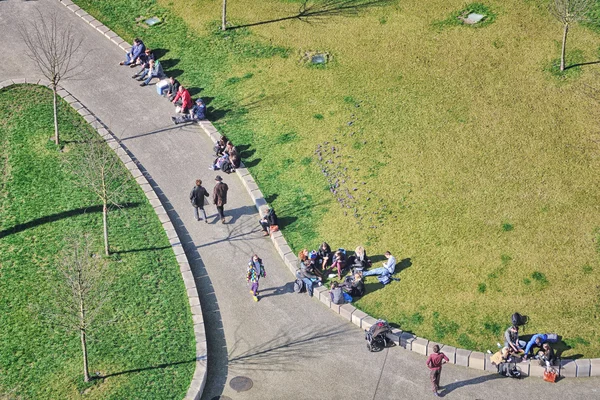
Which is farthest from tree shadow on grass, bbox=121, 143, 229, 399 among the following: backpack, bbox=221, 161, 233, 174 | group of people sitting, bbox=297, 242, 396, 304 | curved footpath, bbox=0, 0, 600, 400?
group of people sitting, bbox=297, 242, 396, 304

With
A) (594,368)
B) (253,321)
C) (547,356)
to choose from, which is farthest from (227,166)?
(594,368)

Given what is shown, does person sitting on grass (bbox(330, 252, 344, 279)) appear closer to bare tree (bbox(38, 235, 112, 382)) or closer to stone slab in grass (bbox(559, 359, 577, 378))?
bare tree (bbox(38, 235, 112, 382))

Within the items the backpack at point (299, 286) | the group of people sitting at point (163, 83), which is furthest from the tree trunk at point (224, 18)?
the backpack at point (299, 286)

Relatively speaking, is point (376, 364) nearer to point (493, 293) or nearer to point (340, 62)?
point (493, 293)

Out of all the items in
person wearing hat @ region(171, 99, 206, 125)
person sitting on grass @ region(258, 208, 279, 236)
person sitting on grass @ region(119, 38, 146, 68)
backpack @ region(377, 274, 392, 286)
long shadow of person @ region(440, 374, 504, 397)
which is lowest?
long shadow of person @ region(440, 374, 504, 397)

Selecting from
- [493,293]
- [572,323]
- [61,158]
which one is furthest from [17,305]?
[572,323]

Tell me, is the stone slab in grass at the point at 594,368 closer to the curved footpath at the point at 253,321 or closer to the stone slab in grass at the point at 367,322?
the curved footpath at the point at 253,321
